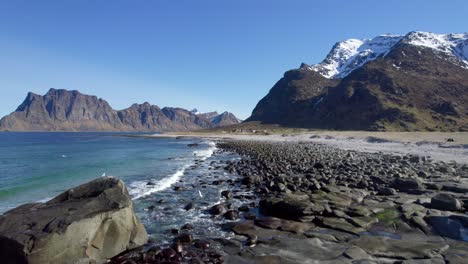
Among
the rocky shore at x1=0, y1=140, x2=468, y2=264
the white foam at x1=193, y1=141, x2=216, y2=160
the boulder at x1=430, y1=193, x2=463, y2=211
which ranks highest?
the boulder at x1=430, y1=193, x2=463, y2=211

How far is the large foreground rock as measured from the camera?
10.1m

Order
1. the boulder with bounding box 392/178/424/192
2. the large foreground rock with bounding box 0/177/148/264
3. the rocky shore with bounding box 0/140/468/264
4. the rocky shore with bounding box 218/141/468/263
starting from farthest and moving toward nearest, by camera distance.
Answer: the boulder with bounding box 392/178/424/192
the rocky shore with bounding box 218/141/468/263
the rocky shore with bounding box 0/140/468/264
the large foreground rock with bounding box 0/177/148/264

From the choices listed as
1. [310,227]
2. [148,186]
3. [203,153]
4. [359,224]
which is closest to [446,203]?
[359,224]

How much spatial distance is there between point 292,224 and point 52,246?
10.0 metres

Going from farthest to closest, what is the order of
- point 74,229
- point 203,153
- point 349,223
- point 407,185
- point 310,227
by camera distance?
1. point 203,153
2. point 407,185
3. point 349,223
4. point 310,227
5. point 74,229

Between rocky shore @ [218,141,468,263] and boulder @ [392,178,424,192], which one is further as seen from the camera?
boulder @ [392,178,424,192]

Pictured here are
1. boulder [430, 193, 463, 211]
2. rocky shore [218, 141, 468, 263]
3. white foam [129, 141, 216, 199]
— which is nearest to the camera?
rocky shore [218, 141, 468, 263]

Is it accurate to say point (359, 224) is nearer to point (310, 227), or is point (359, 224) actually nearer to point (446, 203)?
point (310, 227)

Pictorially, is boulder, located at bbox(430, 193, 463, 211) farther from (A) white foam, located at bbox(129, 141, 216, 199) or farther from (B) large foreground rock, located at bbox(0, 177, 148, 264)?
(A) white foam, located at bbox(129, 141, 216, 199)

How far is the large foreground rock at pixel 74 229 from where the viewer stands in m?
10.1

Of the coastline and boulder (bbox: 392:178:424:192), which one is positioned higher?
boulder (bbox: 392:178:424:192)

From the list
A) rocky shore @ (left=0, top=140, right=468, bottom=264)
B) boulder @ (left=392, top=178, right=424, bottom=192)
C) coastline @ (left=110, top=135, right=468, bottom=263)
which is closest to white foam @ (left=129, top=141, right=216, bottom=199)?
rocky shore @ (left=0, top=140, right=468, bottom=264)

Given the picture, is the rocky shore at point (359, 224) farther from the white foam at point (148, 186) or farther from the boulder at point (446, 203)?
the white foam at point (148, 186)

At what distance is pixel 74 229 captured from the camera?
1094cm
